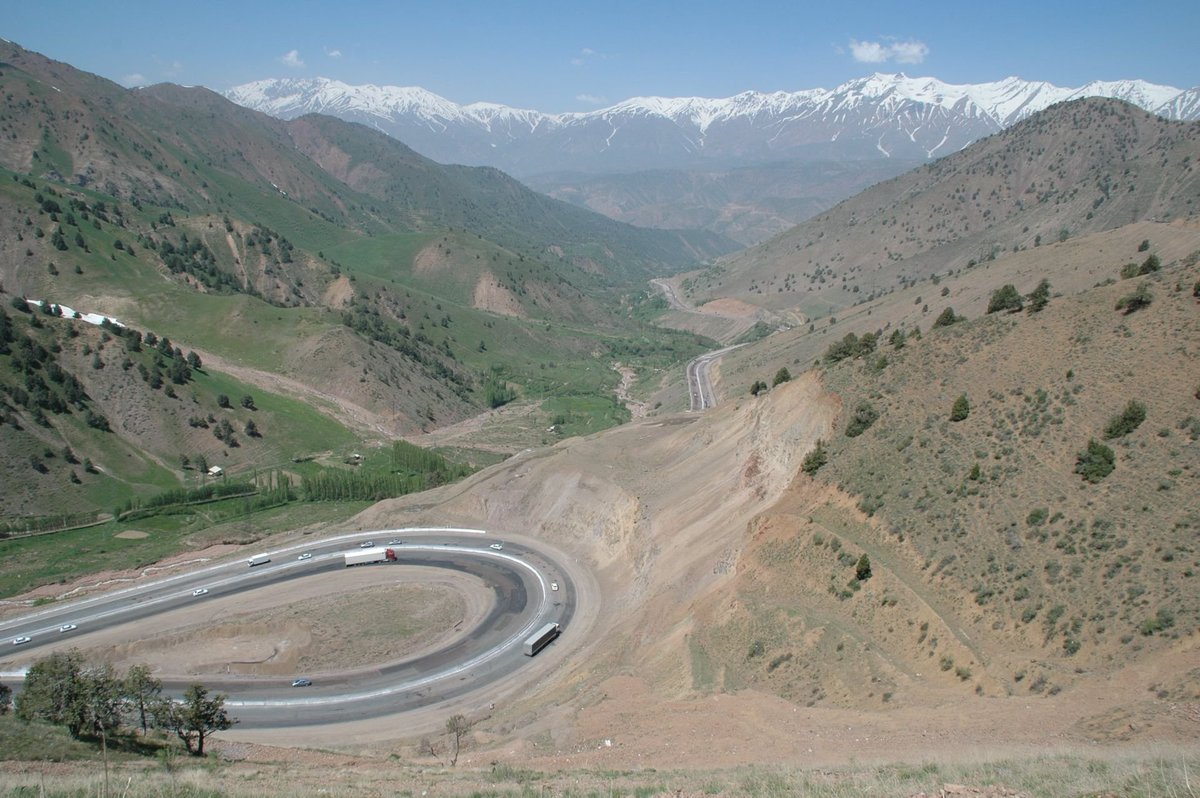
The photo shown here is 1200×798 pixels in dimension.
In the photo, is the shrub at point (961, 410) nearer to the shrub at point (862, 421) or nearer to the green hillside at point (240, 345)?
the shrub at point (862, 421)

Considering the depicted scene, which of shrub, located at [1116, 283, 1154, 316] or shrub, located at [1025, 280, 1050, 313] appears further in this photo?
shrub, located at [1025, 280, 1050, 313]

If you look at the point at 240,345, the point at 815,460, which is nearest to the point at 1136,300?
the point at 815,460

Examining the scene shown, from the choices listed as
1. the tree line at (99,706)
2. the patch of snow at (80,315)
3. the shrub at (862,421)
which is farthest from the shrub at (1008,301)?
the patch of snow at (80,315)

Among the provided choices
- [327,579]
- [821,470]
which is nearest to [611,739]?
[821,470]

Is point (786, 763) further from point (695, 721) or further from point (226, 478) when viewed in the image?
point (226, 478)

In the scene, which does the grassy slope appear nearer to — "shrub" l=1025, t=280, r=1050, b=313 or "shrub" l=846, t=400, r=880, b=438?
"shrub" l=846, t=400, r=880, b=438

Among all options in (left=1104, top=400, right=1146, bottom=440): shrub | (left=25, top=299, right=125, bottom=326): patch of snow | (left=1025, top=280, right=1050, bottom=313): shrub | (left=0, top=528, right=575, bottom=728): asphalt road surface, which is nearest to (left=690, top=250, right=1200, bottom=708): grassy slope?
(left=1104, top=400, right=1146, bottom=440): shrub
